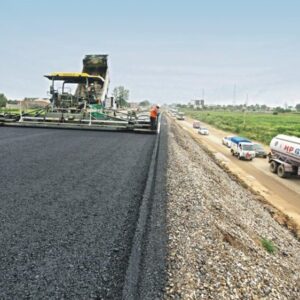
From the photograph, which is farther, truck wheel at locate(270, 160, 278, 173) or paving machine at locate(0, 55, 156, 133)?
truck wheel at locate(270, 160, 278, 173)

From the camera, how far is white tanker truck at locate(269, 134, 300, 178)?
17484mm

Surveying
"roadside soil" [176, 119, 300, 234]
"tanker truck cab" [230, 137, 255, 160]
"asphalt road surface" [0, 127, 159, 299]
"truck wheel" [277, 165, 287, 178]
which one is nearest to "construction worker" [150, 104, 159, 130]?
"roadside soil" [176, 119, 300, 234]

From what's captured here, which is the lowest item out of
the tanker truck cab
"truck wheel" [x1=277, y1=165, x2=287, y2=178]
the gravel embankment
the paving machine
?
"truck wheel" [x1=277, y1=165, x2=287, y2=178]

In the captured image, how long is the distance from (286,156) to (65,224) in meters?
17.1

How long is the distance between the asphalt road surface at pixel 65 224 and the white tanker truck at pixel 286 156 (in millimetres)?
12567

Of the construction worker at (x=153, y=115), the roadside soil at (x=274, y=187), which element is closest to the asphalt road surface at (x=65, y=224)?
the roadside soil at (x=274, y=187)

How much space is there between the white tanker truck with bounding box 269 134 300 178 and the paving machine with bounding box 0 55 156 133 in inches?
316

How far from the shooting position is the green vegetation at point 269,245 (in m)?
5.75

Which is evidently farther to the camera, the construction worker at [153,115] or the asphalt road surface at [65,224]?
the construction worker at [153,115]

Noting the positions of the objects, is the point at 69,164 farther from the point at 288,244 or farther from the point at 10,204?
the point at 288,244

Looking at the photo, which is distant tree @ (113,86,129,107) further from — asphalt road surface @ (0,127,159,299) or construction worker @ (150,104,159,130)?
asphalt road surface @ (0,127,159,299)

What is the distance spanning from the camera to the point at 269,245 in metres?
6.00

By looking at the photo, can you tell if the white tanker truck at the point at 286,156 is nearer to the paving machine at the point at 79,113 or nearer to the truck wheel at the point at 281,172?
the truck wheel at the point at 281,172

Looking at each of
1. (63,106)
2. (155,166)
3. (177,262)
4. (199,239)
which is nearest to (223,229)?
(199,239)
